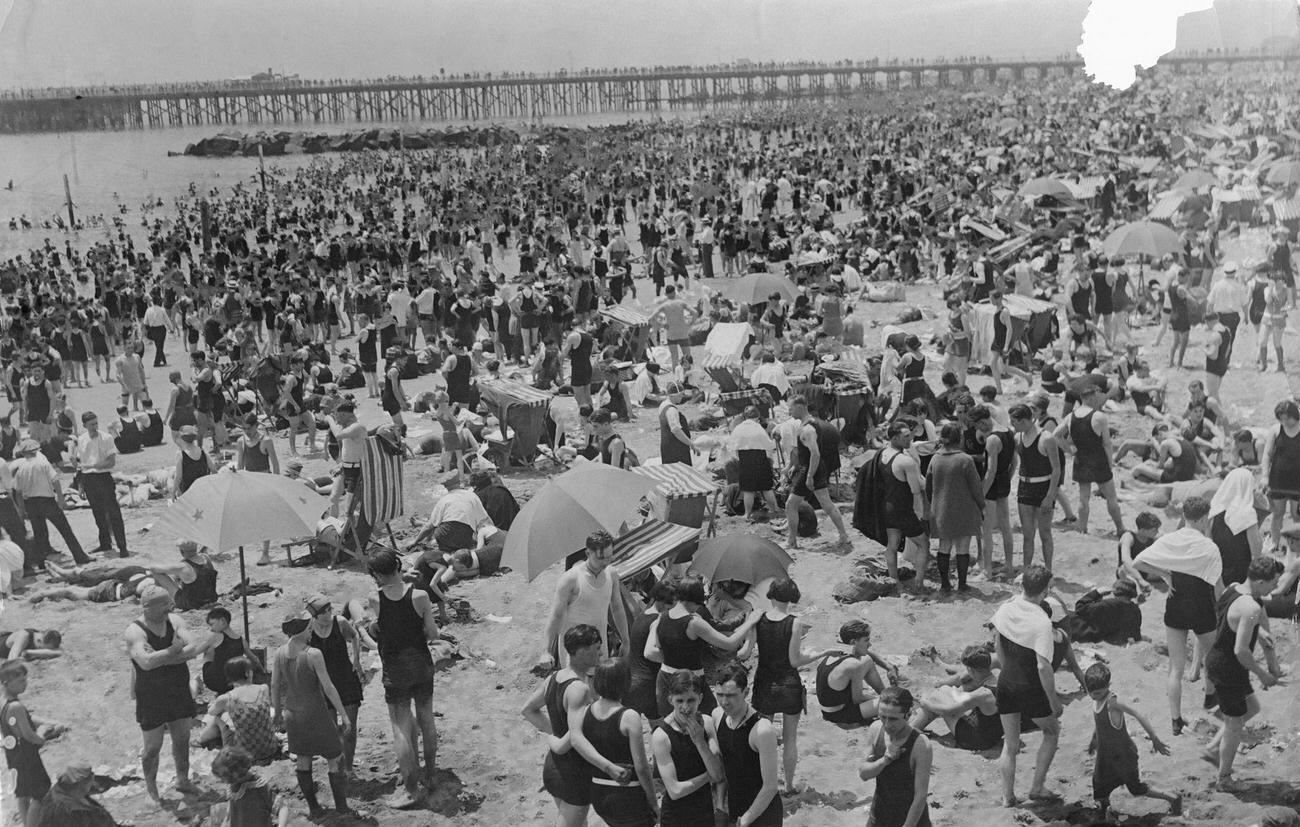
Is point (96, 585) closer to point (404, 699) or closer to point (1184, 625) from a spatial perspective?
point (404, 699)

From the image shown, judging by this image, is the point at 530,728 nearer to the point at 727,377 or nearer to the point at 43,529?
the point at 43,529

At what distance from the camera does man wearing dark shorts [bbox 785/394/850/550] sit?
8.84 meters

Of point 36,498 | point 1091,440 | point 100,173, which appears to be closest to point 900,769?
point 1091,440

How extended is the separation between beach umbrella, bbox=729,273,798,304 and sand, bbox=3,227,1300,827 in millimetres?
5207

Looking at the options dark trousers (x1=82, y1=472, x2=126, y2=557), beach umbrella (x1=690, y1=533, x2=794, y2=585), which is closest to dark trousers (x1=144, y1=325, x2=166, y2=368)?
dark trousers (x1=82, y1=472, x2=126, y2=557)

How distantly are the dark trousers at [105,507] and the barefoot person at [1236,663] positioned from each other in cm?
766

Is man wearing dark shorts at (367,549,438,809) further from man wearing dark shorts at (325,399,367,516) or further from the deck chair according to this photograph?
the deck chair

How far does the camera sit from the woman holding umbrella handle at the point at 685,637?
546 centimetres

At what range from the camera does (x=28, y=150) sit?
2675 inches

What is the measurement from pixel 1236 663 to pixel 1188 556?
2.27 feet

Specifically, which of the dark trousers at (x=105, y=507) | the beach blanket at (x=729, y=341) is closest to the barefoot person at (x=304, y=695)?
the dark trousers at (x=105, y=507)

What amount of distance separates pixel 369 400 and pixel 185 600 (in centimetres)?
703

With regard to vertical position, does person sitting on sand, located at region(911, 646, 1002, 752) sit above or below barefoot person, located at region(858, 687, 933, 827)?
below

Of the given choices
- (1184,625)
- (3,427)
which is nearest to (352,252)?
(3,427)
